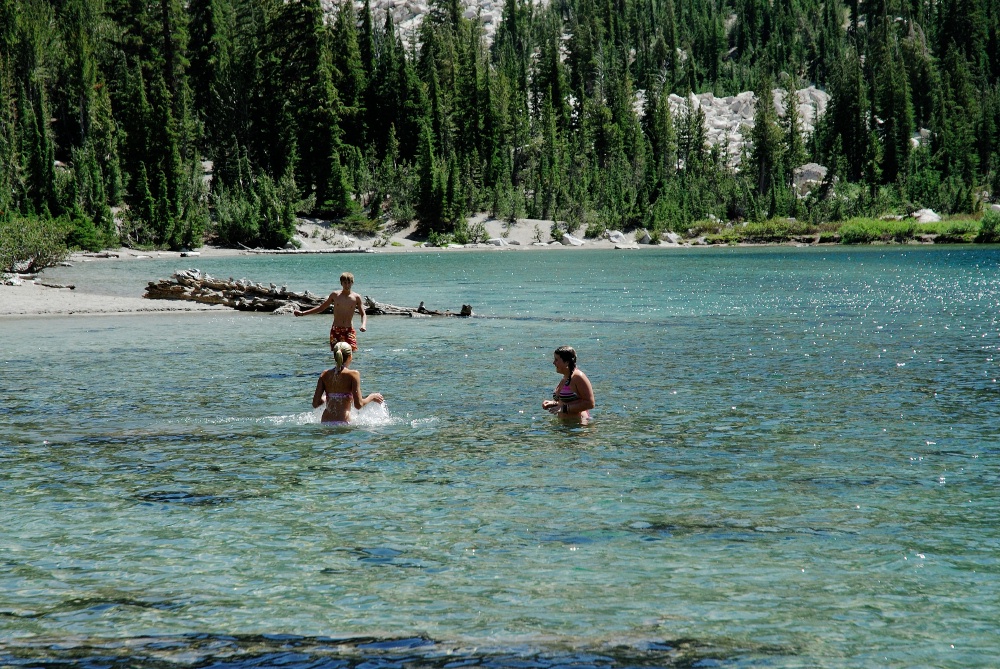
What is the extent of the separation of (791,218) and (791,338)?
308 ft

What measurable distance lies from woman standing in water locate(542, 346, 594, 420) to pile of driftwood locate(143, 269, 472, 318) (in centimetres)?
1718

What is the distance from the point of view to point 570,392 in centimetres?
1327

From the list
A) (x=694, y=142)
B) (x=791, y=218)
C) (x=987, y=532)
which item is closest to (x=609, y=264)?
(x=791, y=218)

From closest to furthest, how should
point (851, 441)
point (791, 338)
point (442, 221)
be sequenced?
point (851, 441) → point (791, 338) → point (442, 221)

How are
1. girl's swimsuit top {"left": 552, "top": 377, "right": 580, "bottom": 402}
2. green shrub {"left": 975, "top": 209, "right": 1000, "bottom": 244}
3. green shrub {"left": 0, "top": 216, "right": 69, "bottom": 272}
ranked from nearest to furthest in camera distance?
1. girl's swimsuit top {"left": 552, "top": 377, "right": 580, "bottom": 402}
2. green shrub {"left": 0, "top": 216, "right": 69, "bottom": 272}
3. green shrub {"left": 975, "top": 209, "right": 1000, "bottom": 244}

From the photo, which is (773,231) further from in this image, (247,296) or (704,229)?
(247,296)

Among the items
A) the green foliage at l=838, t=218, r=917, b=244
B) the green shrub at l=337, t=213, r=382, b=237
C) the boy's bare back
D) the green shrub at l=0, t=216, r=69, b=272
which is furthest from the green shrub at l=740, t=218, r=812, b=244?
the boy's bare back

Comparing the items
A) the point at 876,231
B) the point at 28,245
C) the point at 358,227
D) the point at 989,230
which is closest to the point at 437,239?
the point at 358,227

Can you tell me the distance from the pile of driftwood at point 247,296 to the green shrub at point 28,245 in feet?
44.7

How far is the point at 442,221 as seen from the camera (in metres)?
99.2

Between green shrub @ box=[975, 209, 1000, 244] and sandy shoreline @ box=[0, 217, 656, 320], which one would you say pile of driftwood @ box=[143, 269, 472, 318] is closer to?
sandy shoreline @ box=[0, 217, 656, 320]

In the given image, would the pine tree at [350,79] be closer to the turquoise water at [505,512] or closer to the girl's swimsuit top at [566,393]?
the turquoise water at [505,512]

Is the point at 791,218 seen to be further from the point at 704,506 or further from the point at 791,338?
the point at 704,506

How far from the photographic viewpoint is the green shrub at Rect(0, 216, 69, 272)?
4519 centimetres
